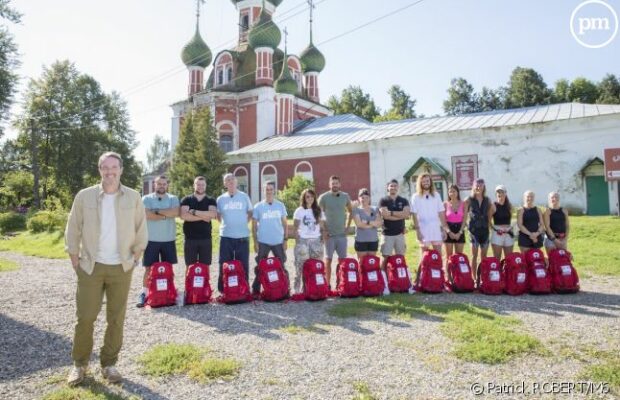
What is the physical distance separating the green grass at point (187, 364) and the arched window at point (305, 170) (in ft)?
64.1

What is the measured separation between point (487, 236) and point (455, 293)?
1181 mm

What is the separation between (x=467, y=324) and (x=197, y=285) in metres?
3.65

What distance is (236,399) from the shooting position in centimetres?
320

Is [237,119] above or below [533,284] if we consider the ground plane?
above

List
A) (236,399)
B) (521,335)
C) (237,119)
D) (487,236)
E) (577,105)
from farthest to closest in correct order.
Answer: (237,119)
(577,105)
(487,236)
(521,335)
(236,399)

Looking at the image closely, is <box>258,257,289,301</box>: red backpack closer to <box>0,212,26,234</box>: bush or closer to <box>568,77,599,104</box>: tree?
<box>0,212,26,234</box>: bush

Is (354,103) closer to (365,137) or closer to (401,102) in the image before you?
(401,102)

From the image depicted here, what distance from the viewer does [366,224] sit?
271 inches

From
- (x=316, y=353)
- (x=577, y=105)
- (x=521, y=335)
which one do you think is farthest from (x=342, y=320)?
(x=577, y=105)

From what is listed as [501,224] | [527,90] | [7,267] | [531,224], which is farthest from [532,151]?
[527,90]

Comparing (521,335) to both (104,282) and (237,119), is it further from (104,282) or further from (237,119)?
(237,119)

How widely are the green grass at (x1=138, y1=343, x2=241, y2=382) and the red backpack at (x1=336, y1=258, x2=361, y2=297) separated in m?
2.81

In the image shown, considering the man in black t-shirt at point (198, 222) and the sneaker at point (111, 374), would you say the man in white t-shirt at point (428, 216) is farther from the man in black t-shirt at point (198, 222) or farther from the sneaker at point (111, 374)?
the sneaker at point (111, 374)

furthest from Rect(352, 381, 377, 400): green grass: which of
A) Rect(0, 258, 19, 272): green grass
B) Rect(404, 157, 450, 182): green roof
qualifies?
Rect(404, 157, 450, 182): green roof
